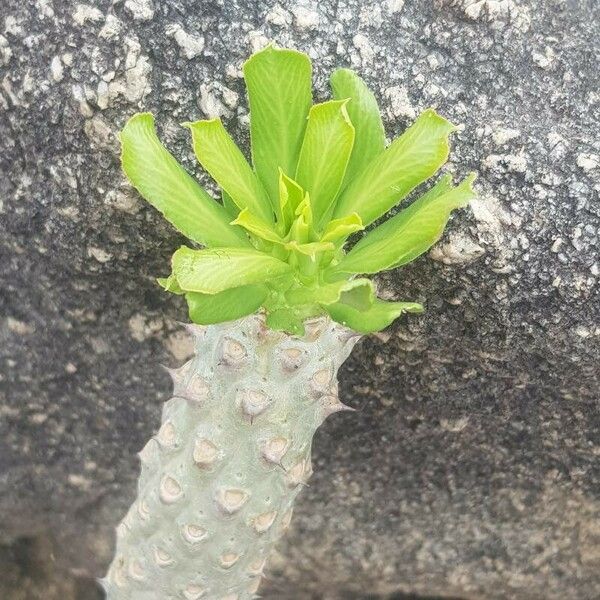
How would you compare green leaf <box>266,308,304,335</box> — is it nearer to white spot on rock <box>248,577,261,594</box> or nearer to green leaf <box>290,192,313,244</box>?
green leaf <box>290,192,313,244</box>

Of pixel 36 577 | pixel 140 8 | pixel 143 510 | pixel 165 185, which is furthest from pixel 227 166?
pixel 36 577

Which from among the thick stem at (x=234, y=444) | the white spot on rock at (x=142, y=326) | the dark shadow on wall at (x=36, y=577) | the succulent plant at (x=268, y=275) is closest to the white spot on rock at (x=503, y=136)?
the succulent plant at (x=268, y=275)

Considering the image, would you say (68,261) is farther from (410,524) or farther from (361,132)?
(410,524)

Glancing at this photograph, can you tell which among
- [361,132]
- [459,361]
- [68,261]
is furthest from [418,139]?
[68,261]

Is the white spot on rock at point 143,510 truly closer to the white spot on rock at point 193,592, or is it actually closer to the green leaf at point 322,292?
the white spot on rock at point 193,592

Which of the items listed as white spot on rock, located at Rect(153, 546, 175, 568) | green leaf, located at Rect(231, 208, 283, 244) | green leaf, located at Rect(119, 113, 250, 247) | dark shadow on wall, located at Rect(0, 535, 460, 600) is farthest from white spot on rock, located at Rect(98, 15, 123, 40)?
dark shadow on wall, located at Rect(0, 535, 460, 600)
